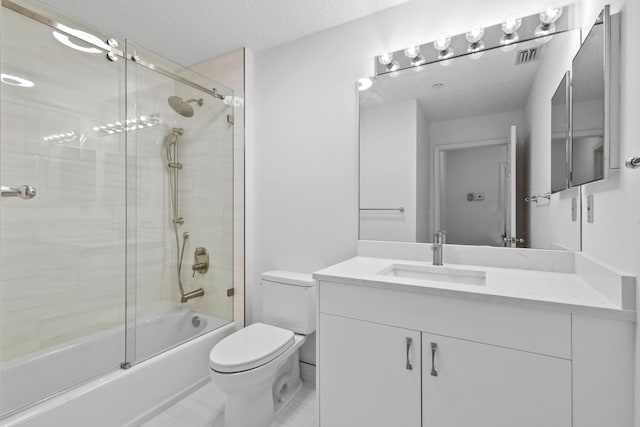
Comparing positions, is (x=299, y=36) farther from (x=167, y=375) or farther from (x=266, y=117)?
(x=167, y=375)

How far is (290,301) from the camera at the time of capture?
74.1 inches

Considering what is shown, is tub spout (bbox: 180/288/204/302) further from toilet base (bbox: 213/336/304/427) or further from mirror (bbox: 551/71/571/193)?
mirror (bbox: 551/71/571/193)

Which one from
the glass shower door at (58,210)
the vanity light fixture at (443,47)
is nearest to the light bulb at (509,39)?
the vanity light fixture at (443,47)

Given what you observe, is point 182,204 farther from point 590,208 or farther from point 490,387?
point 590,208

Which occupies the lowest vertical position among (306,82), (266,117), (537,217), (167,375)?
(167,375)

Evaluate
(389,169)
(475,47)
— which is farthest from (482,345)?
(475,47)

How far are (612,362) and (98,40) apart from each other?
268 centimetres

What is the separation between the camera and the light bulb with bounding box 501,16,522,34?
57.4 inches

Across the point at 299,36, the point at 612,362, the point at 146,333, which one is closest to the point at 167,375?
the point at 146,333

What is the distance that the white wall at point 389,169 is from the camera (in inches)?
68.4

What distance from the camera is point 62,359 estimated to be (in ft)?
5.43

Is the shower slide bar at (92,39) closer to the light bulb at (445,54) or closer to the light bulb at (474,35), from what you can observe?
the light bulb at (445,54)

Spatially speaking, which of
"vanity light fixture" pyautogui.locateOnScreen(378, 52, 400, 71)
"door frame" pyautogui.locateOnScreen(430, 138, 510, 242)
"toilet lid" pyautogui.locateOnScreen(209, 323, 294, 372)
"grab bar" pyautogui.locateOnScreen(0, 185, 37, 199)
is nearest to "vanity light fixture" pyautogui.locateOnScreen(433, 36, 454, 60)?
"vanity light fixture" pyautogui.locateOnScreen(378, 52, 400, 71)

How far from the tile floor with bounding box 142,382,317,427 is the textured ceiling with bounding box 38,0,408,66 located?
7.91 feet
